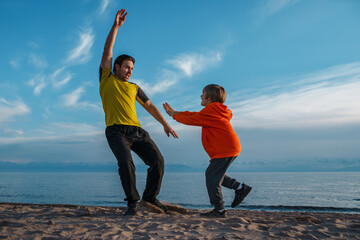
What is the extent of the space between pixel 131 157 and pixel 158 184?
26.7 inches

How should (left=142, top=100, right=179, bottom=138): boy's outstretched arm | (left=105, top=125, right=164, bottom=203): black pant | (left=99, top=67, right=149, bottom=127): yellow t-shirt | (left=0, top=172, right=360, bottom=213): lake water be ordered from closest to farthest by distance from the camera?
(left=105, top=125, right=164, bottom=203): black pant → (left=99, top=67, right=149, bottom=127): yellow t-shirt → (left=142, top=100, right=179, bottom=138): boy's outstretched arm → (left=0, top=172, right=360, bottom=213): lake water

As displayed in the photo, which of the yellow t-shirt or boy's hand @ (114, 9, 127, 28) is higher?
boy's hand @ (114, 9, 127, 28)

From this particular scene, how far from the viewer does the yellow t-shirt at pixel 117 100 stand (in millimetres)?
4199

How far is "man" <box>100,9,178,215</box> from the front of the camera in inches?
160

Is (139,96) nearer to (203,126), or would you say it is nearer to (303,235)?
(203,126)

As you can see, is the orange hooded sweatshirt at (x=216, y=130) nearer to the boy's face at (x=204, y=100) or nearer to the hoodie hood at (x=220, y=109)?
the hoodie hood at (x=220, y=109)

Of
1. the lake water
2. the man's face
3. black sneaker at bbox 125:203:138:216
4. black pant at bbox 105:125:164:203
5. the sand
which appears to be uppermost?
the man's face

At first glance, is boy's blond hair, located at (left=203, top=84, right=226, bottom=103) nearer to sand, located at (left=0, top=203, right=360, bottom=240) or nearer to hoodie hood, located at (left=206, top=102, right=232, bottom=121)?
hoodie hood, located at (left=206, top=102, right=232, bottom=121)

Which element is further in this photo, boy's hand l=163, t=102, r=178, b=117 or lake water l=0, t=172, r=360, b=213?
lake water l=0, t=172, r=360, b=213

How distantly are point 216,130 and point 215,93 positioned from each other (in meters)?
0.60

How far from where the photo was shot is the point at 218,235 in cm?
302

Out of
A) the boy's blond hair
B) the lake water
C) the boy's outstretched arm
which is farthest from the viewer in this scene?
the lake water

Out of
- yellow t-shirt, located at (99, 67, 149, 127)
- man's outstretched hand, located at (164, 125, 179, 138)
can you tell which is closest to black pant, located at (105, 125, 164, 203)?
yellow t-shirt, located at (99, 67, 149, 127)

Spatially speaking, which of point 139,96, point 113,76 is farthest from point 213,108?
point 113,76
